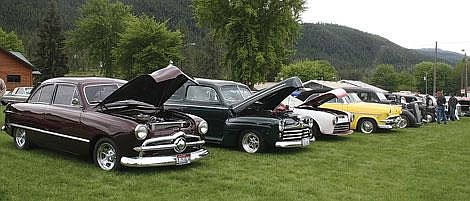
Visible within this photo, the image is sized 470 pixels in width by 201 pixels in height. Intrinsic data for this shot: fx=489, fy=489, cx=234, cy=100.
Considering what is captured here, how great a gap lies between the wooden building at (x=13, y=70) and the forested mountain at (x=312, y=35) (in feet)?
211

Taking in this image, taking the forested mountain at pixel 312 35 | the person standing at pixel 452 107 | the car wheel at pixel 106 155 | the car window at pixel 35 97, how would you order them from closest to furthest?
the car wheel at pixel 106 155 < the car window at pixel 35 97 < the person standing at pixel 452 107 < the forested mountain at pixel 312 35

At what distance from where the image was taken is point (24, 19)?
436 feet

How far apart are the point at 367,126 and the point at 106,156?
11.5 m

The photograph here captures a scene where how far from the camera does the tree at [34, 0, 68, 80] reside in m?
62.4

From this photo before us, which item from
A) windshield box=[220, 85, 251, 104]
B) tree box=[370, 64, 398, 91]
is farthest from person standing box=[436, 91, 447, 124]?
tree box=[370, 64, 398, 91]

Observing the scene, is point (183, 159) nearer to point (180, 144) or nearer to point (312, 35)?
point (180, 144)

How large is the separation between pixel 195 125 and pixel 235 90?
3638 millimetres

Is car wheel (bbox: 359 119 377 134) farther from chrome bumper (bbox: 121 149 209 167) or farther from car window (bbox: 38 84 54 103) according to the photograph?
car window (bbox: 38 84 54 103)

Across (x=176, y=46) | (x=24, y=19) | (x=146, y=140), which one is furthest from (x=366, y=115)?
(x=24, y=19)

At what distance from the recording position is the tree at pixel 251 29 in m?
32.2

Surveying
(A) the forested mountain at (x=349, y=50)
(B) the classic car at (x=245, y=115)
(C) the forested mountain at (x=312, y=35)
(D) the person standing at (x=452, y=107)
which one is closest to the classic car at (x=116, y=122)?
(B) the classic car at (x=245, y=115)

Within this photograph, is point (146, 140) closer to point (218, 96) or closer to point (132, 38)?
point (218, 96)

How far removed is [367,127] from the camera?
17547 millimetres

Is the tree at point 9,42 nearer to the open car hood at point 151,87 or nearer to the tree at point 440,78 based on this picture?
the open car hood at point 151,87
